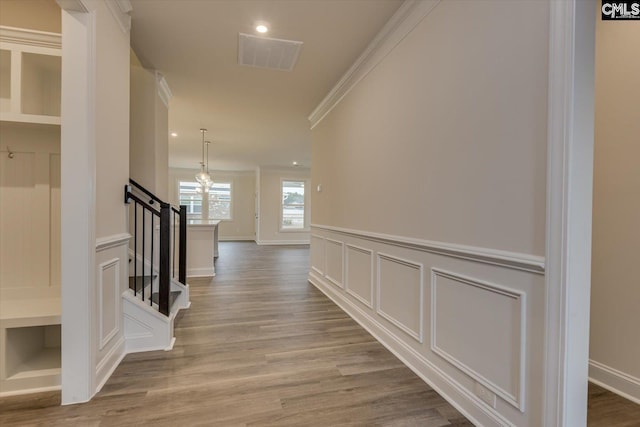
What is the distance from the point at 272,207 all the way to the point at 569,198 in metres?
9.51

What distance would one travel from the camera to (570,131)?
117 centimetres

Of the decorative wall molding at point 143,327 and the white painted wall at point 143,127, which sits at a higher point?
the white painted wall at point 143,127

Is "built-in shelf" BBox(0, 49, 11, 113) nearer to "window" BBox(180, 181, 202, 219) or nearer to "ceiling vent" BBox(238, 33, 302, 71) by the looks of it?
"ceiling vent" BBox(238, 33, 302, 71)

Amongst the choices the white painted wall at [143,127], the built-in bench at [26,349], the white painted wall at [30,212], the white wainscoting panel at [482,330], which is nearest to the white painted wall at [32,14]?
the white painted wall at [30,212]

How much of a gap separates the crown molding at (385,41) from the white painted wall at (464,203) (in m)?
0.06

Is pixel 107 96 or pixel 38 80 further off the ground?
pixel 38 80

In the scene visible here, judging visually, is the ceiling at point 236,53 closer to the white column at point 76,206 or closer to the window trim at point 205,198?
the white column at point 76,206

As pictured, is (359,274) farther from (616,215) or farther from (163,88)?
(163,88)

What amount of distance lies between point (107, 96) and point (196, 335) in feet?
6.80

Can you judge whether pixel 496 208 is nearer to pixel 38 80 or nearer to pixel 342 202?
pixel 342 202

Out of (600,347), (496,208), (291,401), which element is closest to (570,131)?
(496,208)

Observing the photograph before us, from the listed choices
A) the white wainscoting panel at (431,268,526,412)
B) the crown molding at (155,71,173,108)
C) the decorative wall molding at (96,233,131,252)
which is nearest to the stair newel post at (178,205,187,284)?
the decorative wall molding at (96,233,131,252)

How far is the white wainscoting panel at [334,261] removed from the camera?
3.69m

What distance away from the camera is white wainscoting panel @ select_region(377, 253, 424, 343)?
216cm
